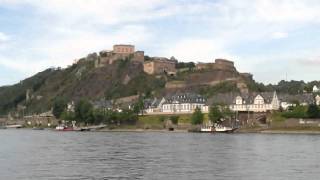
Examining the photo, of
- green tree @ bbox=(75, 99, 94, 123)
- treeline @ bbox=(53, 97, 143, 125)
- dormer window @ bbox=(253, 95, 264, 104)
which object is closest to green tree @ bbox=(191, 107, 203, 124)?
dormer window @ bbox=(253, 95, 264, 104)

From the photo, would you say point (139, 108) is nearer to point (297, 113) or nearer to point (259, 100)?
point (259, 100)

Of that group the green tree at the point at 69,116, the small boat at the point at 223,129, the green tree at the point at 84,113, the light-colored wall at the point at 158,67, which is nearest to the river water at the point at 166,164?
the small boat at the point at 223,129

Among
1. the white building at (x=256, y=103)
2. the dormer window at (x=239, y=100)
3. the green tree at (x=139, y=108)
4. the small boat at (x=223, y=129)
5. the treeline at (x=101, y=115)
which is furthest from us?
the green tree at (x=139, y=108)

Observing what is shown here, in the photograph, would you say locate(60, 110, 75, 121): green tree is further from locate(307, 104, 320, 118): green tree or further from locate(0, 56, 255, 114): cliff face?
locate(307, 104, 320, 118): green tree

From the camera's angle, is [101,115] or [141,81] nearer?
[101,115]


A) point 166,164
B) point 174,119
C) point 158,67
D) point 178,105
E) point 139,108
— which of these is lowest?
point 166,164

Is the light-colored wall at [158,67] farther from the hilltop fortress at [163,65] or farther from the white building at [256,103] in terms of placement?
the white building at [256,103]

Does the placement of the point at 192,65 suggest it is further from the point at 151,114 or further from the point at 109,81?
the point at 151,114

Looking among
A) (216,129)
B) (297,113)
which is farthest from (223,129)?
(297,113)

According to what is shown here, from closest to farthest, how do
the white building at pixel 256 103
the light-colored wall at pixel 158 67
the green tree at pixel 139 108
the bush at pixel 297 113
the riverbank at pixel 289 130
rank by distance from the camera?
the riverbank at pixel 289 130, the bush at pixel 297 113, the white building at pixel 256 103, the green tree at pixel 139 108, the light-colored wall at pixel 158 67

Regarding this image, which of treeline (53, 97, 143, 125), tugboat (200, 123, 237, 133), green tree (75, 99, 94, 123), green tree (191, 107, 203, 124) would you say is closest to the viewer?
tugboat (200, 123, 237, 133)

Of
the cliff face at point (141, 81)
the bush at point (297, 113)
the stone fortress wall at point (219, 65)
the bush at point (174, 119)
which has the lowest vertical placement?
the bush at point (174, 119)

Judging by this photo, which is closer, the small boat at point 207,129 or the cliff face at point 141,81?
the small boat at point 207,129

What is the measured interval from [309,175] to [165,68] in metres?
153
